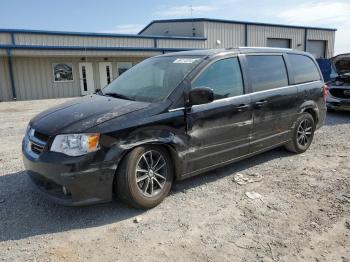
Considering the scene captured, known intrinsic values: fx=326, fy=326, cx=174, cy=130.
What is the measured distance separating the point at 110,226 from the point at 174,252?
0.83 m

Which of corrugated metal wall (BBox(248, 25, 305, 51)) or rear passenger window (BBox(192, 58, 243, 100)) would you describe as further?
corrugated metal wall (BBox(248, 25, 305, 51))

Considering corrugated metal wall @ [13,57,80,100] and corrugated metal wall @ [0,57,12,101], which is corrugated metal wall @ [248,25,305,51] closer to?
corrugated metal wall @ [13,57,80,100]

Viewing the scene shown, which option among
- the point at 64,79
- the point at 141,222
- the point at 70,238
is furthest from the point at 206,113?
the point at 64,79

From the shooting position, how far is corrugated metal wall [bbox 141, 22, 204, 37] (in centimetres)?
2870

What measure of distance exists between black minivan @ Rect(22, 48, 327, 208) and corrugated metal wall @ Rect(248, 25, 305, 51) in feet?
89.5

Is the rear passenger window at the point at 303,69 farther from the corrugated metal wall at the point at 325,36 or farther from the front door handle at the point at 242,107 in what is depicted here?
the corrugated metal wall at the point at 325,36

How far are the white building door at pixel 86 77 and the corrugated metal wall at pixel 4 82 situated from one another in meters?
4.47

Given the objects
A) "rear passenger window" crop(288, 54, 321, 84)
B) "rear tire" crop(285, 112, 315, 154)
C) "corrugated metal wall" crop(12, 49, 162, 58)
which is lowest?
"rear tire" crop(285, 112, 315, 154)

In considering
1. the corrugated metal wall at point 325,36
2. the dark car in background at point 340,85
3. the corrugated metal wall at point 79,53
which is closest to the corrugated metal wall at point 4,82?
the corrugated metal wall at point 79,53

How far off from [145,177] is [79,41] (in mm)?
19554

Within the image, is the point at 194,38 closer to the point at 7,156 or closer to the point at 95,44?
Result: the point at 95,44

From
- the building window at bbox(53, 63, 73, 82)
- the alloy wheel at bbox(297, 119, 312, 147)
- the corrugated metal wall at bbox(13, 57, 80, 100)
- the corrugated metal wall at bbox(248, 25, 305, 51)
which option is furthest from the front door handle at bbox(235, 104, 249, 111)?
the corrugated metal wall at bbox(248, 25, 305, 51)

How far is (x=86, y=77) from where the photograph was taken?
22.3 meters

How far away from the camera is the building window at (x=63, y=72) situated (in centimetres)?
2123
